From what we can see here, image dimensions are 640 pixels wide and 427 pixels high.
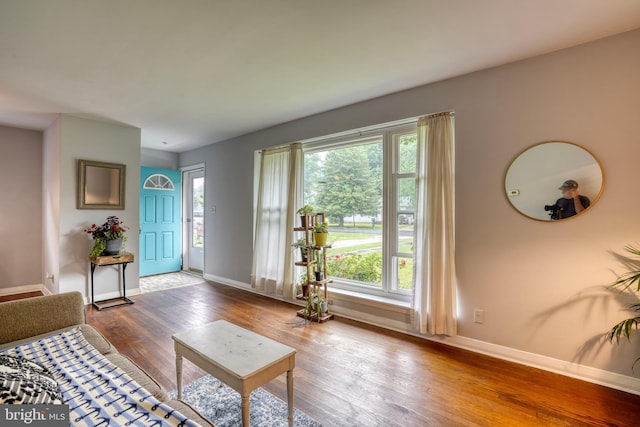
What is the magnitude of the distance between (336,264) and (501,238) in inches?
82.4

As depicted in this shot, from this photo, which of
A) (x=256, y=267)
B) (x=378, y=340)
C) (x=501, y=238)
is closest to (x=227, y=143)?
(x=256, y=267)

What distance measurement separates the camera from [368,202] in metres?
3.78

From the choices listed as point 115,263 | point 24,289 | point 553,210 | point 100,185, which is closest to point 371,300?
point 553,210

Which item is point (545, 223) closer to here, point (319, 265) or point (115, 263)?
point (319, 265)

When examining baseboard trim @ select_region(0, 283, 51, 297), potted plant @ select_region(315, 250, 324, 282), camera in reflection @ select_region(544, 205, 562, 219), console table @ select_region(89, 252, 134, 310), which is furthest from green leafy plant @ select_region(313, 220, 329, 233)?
baseboard trim @ select_region(0, 283, 51, 297)

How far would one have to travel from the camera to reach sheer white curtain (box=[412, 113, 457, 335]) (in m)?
2.89

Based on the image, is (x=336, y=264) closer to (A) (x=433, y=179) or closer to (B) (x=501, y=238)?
(A) (x=433, y=179)

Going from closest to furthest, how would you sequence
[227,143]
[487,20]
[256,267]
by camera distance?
[487,20] < [256,267] < [227,143]

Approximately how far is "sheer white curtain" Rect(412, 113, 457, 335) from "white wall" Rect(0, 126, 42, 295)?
591cm

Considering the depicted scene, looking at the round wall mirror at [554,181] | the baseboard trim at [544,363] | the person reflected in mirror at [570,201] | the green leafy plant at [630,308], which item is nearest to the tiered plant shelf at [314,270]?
the baseboard trim at [544,363]

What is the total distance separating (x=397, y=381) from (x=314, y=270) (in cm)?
182

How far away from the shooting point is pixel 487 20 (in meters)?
2.04

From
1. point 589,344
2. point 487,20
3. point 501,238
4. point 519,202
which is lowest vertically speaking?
point 589,344

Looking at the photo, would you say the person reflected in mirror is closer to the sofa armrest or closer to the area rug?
the area rug
